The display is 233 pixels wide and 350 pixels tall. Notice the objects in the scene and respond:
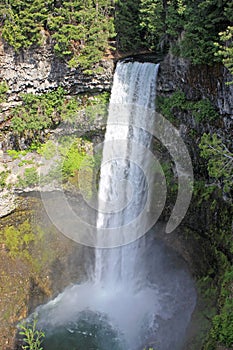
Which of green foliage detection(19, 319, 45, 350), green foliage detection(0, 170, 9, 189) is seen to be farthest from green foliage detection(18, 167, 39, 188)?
green foliage detection(19, 319, 45, 350)

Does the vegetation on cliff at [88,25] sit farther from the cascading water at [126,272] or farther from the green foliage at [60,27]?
the cascading water at [126,272]

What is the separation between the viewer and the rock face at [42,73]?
56.0 ft

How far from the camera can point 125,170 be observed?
50.5 feet

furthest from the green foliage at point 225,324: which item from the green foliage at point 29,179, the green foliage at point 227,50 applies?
the green foliage at point 29,179

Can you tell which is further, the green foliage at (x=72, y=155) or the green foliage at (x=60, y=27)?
the green foliage at (x=60, y=27)

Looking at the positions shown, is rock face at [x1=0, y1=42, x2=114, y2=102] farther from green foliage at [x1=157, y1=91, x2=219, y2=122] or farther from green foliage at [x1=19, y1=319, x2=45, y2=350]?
green foliage at [x1=19, y1=319, x2=45, y2=350]

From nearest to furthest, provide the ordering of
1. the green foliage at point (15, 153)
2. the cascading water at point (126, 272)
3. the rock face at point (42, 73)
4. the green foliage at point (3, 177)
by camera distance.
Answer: the cascading water at point (126, 272) → the green foliage at point (3, 177) → the rock face at point (42, 73) → the green foliage at point (15, 153)

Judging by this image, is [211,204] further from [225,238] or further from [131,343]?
[131,343]

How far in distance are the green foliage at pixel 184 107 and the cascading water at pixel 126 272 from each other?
2.24 ft

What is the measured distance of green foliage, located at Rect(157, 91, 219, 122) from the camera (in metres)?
12.2

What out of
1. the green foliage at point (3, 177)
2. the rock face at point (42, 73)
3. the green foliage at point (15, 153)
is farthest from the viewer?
the green foliage at point (15, 153)

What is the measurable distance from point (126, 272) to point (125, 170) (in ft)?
14.3

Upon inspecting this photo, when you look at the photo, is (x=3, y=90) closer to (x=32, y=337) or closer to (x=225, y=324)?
(x=32, y=337)

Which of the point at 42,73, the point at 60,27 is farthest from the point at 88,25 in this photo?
the point at 42,73
